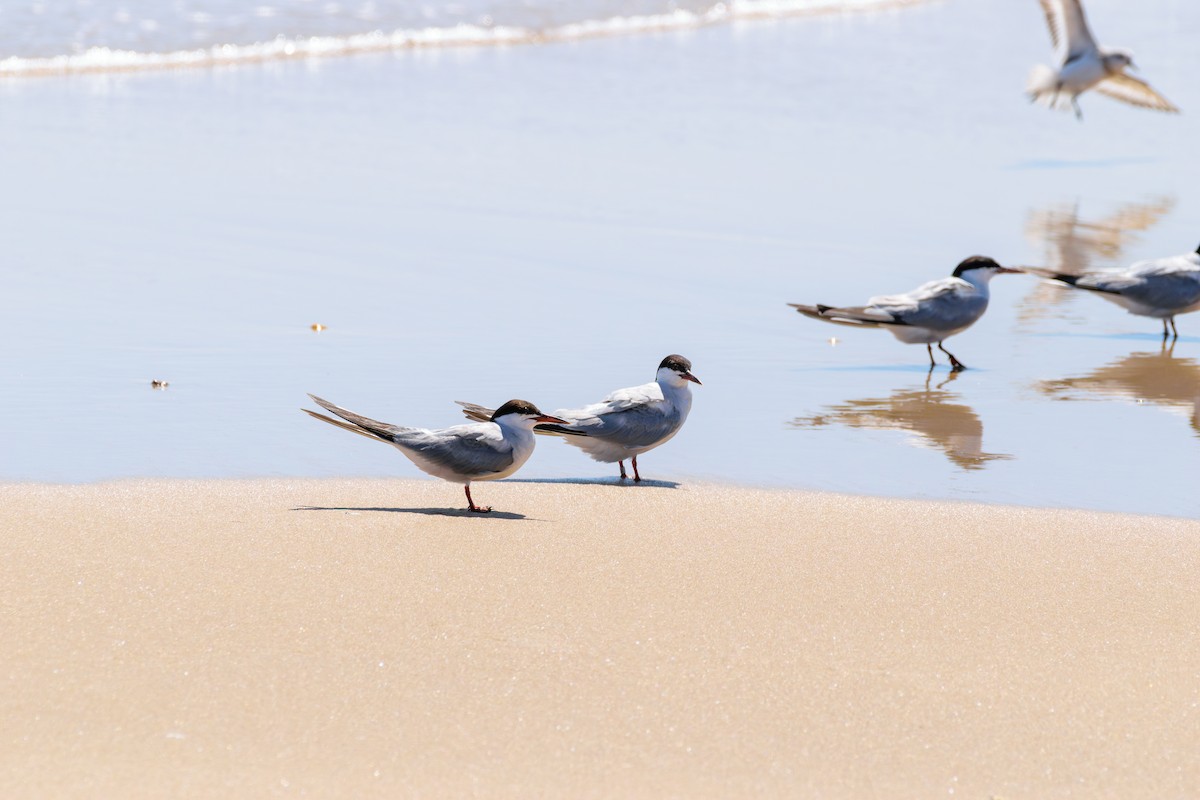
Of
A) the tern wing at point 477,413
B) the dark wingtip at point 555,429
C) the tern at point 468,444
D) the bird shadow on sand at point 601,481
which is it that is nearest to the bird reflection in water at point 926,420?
the bird shadow on sand at point 601,481

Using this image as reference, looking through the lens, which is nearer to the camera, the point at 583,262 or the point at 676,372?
the point at 676,372

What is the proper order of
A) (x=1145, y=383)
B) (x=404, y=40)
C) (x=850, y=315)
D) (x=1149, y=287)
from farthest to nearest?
(x=404, y=40) → (x=1149, y=287) → (x=850, y=315) → (x=1145, y=383)

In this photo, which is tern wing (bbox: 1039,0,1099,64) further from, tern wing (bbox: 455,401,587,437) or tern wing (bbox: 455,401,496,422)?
tern wing (bbox: 455,401,496,422)

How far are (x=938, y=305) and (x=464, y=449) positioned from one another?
331 cm

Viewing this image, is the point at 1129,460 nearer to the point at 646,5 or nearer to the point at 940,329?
the point at 940,329

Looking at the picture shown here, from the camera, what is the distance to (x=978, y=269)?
7840mm

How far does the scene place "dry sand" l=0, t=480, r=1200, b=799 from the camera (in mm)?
3205

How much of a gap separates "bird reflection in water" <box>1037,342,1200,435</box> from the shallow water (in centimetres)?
3

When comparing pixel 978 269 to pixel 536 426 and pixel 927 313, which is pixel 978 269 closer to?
pixel 927 313

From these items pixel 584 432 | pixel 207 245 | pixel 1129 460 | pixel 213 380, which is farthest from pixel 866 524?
pixel 207 245

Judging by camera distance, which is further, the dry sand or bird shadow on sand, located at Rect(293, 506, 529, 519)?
bird shadow on sand, located at Rect(293, 506, 529, 519)

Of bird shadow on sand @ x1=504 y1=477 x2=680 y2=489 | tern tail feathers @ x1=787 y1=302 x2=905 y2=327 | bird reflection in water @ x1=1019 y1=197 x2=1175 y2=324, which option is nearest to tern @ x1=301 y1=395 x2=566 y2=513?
bird shadow on sand @ x1=504 y1=477 x2=680 y2=489

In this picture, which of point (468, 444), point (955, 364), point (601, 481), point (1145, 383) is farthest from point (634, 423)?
point (1145, 383)

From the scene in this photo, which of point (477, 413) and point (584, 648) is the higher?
point (477, 413)
